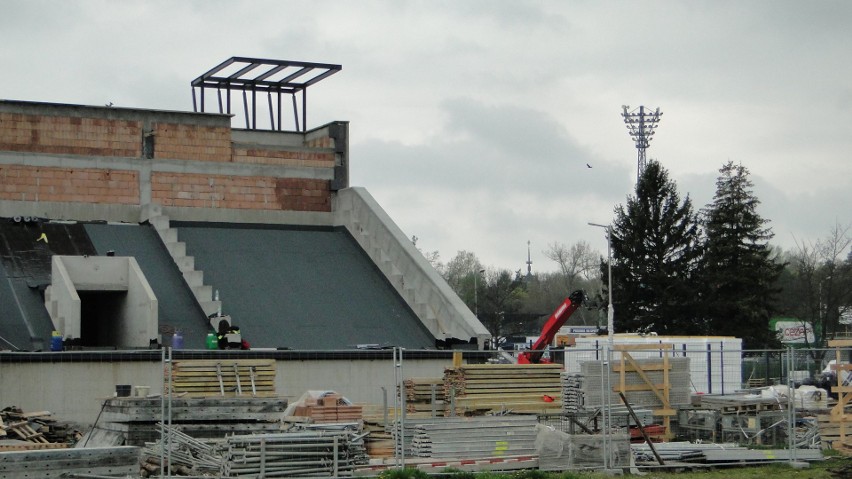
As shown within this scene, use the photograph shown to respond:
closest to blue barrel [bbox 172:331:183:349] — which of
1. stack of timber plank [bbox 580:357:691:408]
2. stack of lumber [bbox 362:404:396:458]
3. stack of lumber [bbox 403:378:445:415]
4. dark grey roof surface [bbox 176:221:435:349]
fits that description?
dark grey roof surface [bbox 176:221:435:349]

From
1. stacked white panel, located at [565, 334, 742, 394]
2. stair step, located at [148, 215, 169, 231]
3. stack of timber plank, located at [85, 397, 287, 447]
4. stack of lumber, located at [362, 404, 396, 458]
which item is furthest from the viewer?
stacked white panel, located at [565, 334, 742, 394]

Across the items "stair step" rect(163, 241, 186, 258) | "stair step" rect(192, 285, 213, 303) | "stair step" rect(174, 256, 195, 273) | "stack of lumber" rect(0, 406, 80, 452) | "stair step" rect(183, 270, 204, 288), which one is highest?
"stair step" rect(163, 241, 186, 258)

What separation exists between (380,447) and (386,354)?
11.8 meters

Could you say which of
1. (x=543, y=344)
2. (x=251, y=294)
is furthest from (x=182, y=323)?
(x=543, y=344)

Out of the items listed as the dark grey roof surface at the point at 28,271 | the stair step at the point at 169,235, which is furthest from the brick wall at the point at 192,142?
the dark grey roof surface at the point at 28,271

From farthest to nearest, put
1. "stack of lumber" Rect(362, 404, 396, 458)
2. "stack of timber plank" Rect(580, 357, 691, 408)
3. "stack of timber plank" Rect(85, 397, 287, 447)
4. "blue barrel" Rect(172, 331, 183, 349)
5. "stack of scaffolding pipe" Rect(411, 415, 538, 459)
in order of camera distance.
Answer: "blue barrel" Rect(172, 331, 183, 349)
"stack of timber plank" Rect(580, 357, 691, 408)
"stack of timber plank" Rect(85, 397, 287, 447)
"stack of lumber" Rect(362, 404, 396, 458)
"stack of scaffolding pipe" Rect(411, 415, 538, 459)

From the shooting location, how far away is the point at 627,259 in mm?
73188

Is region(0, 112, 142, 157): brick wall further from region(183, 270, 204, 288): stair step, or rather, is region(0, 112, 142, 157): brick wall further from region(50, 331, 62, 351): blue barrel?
region(50, 331, 62, 351): blue barrel

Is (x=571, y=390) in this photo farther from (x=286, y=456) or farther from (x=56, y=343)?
(x=56, y=343)

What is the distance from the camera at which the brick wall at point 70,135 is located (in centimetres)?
4100

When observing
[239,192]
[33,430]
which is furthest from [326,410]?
[239,192]

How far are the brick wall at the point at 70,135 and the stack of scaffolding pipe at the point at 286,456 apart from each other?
77.5ft

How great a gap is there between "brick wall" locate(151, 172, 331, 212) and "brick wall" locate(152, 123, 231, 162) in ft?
Answer: 2.90

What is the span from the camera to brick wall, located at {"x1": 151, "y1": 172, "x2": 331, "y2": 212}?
42.7 m
